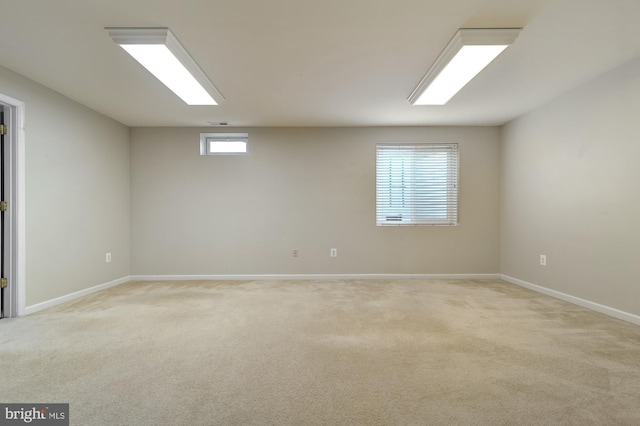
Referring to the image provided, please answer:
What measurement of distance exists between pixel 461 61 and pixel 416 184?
8.43ft

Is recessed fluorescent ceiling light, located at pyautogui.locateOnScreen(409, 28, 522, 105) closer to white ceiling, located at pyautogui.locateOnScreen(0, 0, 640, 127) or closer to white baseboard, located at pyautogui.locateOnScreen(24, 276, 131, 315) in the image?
white ceiling, located at pyautogui.locateOnScreen(0, 0, 640, 127)

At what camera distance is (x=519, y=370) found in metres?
2.09

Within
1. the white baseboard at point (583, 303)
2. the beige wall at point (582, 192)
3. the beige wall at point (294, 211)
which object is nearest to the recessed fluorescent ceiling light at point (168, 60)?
the beige wall at point (294, 211)

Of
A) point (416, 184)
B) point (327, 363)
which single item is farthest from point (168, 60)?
point (416, 184)

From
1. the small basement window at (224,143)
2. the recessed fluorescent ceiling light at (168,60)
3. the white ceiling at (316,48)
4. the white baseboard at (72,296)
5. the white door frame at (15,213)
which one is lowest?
the white baseboard at (72,296)

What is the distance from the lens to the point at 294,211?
206 inches

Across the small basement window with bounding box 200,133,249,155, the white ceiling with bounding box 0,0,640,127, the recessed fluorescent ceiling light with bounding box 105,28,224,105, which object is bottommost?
the small basement window with bounding box 200,133,249,155

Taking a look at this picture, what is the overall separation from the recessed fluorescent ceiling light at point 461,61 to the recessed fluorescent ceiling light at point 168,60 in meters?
2.32

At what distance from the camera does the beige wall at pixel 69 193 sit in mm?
3467

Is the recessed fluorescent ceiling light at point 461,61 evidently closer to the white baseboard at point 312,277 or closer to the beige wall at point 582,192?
the beige wall at point 582,192

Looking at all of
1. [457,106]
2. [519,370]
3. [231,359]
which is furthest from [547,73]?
[231,359]

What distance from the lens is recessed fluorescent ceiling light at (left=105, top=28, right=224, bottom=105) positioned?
244 cm

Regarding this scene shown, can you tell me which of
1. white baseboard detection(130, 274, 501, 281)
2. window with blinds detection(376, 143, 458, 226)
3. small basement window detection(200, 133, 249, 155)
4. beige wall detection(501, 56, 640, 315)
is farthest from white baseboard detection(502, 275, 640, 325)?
small basement window detection(200, 133, 249, 155)

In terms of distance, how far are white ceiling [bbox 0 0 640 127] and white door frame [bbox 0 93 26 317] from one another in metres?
0.51
